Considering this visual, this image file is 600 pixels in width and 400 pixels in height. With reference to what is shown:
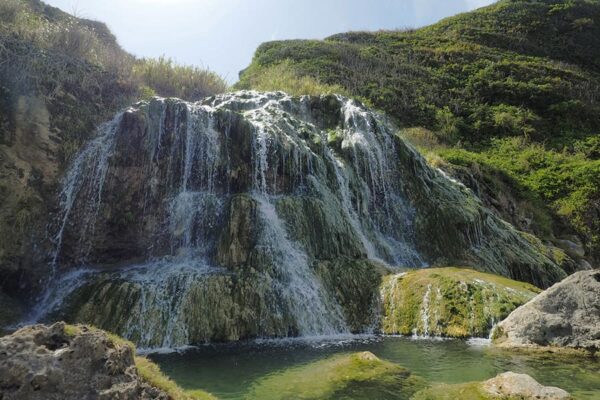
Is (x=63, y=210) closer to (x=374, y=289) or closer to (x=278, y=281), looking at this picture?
(x=278, y=281)

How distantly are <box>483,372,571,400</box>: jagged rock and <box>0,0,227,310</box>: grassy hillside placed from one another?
1282cm

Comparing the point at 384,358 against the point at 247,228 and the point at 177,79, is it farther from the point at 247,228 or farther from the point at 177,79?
the point at 177,79

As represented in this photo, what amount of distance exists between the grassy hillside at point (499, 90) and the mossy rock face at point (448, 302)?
1473 centimetres

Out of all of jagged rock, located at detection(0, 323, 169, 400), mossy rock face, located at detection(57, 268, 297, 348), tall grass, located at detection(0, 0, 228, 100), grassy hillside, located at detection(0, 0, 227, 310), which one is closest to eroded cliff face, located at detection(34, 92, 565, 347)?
mossy rock face, located at detection(57, 268, 297, 348)

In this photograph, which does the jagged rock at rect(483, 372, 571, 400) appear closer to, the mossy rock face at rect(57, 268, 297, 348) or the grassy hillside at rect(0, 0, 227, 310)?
the mossy rock face at rect(57, 268, 297, 348)

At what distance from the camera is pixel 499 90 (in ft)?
164

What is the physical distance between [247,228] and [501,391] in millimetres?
9765

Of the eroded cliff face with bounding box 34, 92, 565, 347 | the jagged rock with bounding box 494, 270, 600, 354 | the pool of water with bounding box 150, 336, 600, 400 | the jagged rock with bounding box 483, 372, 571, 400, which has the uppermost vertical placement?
the eroded cliff face with bounding box 34, 92, 565, 347

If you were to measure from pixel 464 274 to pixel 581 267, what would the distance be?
13842 millimetres

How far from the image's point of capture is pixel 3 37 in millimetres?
17453

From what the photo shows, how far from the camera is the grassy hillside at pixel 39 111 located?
13.8m

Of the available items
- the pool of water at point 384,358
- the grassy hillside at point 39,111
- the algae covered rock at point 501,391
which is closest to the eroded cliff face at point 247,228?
the grassy hillside at point 39,111

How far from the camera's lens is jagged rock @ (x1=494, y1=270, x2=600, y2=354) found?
35.8 ft

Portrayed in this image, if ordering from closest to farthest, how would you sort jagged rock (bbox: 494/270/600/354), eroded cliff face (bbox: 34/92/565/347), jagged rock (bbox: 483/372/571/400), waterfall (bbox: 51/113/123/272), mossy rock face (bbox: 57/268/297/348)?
jagged rock (bbox: 483/372/571/400) < jagged rock (bbox: 494/270/600/354) < mossy rock face (bbox: 57/268/297/348) < eroded cliff face (bbox: 34/92/565/347) < waterfall (bbox: 51/113/123/272)
